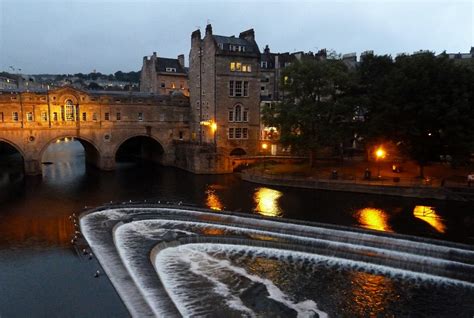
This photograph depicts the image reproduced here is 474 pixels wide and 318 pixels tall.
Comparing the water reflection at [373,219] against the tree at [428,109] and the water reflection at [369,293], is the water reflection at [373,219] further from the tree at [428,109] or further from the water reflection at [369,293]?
the tree at [428,109]

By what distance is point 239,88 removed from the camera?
65.2 m

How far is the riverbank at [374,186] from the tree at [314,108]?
17.0ft

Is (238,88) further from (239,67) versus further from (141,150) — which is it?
(141,150)

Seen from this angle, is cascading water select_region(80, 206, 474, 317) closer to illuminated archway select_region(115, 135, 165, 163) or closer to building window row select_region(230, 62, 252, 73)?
building window row select_region(230, 62, 252, 73)

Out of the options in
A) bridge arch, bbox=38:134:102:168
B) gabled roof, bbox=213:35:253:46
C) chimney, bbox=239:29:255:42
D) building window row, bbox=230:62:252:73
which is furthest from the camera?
chimney, bbox=239:29:255:42

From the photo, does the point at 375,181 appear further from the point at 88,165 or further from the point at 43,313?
the point at 88,165

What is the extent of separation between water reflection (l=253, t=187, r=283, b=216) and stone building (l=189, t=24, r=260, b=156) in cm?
1729

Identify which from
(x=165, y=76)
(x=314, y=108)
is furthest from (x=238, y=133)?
(x=165, y=76)

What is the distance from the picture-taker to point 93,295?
20.0m

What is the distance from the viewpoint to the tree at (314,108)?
50.6m

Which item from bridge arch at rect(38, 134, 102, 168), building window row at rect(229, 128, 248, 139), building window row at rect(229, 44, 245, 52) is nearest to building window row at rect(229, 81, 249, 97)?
building window row at rect(229, 128, 248, 139)

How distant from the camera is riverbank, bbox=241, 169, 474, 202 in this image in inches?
1609

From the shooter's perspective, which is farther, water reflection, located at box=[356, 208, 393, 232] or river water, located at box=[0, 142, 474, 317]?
water reflection, located at box=[356, 208, 393, 232]

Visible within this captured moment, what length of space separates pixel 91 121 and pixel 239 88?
23.2 m
